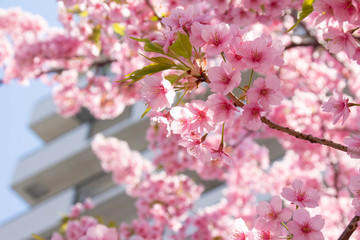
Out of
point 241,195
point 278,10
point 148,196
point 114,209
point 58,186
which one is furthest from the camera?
point 58,186

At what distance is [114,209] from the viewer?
486 inches

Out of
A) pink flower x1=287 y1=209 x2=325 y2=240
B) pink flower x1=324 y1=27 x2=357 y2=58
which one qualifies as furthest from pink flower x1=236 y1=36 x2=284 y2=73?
pink flower x1=287 y1=209 x2=325 y2=240

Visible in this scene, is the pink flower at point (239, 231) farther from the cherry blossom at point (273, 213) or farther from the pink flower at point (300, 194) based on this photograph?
the pink flower at point (300, 194)

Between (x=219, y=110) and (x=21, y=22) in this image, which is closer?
(x=219, y=110)

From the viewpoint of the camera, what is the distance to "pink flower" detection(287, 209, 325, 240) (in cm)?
152

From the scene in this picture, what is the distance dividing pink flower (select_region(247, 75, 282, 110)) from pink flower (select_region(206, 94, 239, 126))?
0.25 feet

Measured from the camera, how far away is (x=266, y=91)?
1.50 meters

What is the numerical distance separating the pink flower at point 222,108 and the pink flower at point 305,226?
1.35 feet

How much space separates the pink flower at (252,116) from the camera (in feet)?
4.93

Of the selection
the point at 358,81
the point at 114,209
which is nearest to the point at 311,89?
the point at 358,81

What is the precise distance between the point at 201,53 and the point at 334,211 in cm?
415

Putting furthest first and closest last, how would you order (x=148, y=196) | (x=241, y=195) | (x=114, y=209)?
(x=114, y=209)
(x=241, y=195)
(x=148, y=196)

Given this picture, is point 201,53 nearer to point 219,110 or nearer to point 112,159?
point 219,110

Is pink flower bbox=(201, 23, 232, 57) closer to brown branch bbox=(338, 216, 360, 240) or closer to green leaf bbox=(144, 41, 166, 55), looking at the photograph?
green leaf bbox=(144, 41, 166, 55)
